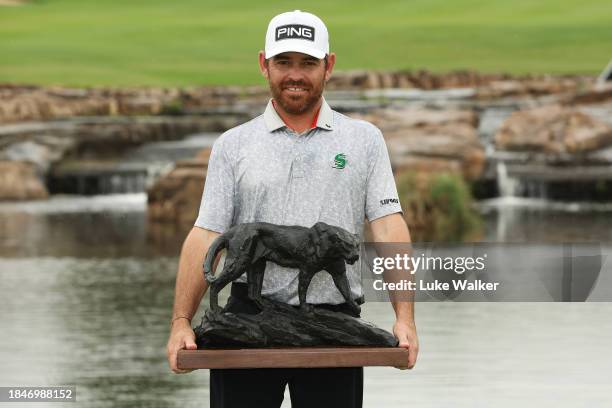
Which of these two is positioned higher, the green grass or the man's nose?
the green grass

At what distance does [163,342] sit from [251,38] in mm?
30400

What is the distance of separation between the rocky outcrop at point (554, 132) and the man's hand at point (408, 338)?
25424mm

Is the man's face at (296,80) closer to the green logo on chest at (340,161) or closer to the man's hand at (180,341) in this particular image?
the green logo on chest at (340,161)

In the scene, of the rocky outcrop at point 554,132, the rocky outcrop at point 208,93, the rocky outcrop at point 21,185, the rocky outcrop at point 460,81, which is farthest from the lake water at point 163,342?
the rocky outcrop at point 460,81

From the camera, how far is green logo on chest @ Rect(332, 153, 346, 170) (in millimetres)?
4750

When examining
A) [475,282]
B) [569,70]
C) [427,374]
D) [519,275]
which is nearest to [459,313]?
[519,275]

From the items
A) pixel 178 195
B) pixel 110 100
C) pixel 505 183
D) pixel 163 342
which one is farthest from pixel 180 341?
pixel 110 100

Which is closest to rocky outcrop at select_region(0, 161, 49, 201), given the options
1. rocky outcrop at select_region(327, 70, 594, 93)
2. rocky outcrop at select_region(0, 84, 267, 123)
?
rocky outcrop at select_region(0, 84, 267, 123)

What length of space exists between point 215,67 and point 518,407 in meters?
31.7

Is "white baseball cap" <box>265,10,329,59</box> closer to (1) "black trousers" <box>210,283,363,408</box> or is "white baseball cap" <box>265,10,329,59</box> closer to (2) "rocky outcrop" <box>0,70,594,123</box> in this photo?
(1) "black trousers" <box>210,283,363,408</box>

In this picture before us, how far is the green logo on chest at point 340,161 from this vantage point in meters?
4.75

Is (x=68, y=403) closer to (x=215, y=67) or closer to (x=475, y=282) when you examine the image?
(x=475, y=282)

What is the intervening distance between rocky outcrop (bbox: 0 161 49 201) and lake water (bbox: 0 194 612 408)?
9.78 meters

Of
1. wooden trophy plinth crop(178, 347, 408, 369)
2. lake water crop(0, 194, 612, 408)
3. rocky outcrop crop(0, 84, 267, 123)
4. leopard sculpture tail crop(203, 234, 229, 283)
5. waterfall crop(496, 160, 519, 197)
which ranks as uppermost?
rocky outcrop crop(0, 84, 267, 123)
